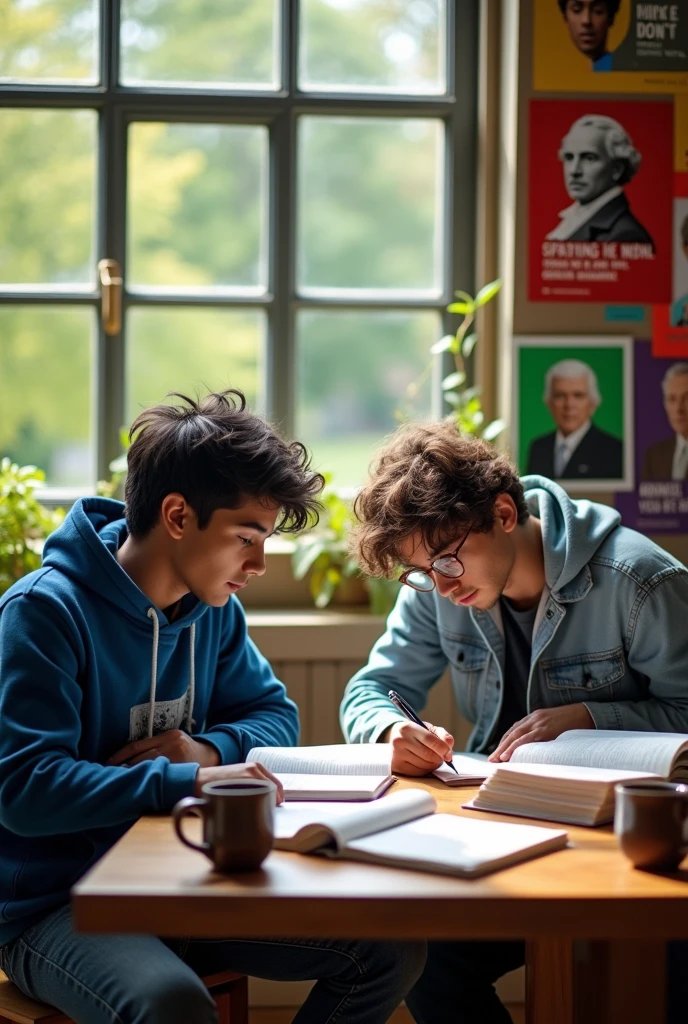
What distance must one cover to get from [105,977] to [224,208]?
2.12 meters

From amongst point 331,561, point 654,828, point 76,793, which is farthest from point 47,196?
point 654,828

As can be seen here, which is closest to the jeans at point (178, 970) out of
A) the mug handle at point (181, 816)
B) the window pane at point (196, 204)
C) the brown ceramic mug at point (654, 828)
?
the mug handle at point (181, 816)

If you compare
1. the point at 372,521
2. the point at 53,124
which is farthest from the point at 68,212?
the point at 372,521

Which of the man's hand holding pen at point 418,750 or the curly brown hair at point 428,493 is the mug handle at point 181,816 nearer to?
the man's hand holding pen at point 418,750

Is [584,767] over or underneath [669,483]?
underneath

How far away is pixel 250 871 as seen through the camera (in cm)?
124

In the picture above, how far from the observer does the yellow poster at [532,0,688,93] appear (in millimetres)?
2707

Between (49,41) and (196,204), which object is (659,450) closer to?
(196,204)

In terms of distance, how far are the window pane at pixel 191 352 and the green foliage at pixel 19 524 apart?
427 mm

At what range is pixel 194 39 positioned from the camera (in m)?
2.91

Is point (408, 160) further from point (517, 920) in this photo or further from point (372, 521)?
point (517, 920)

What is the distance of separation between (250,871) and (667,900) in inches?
17.0

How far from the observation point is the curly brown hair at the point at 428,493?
187 centimetres

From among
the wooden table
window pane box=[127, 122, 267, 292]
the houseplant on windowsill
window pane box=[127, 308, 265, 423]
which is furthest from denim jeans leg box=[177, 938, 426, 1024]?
window pane box=[127, 122, 267, 292]
